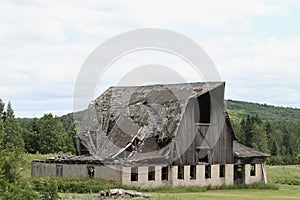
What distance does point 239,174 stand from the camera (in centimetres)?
5012

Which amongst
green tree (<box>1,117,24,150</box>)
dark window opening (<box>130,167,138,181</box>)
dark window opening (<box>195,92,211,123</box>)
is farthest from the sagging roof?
green tree (<box>1,117,24,150</box>)

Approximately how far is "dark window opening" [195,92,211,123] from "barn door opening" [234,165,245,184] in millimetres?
→ 5421

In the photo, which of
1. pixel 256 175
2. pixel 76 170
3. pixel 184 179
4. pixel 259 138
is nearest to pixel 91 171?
pixel 76 170

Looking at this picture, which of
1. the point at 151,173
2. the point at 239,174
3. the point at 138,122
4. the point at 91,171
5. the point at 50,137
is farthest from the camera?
the point at 50,137

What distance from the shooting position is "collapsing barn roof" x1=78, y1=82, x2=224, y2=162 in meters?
43.4

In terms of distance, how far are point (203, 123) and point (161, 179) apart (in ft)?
19.8

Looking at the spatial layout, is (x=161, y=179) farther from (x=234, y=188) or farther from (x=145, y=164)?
(x=234, y=188)

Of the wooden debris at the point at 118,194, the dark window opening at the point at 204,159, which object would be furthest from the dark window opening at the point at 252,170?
the wooden debris at the point at 118,194

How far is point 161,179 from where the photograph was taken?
42.9 m

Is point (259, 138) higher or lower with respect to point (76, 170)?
higher

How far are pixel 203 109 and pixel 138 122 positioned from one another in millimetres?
4853

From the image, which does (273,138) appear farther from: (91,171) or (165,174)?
(91,171)

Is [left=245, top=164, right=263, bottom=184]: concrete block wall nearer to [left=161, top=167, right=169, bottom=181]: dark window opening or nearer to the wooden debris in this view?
[left=161, top=167, right=169, bottom=181]: dark window opening

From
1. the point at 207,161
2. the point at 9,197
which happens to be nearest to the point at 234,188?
the point at 207,161
